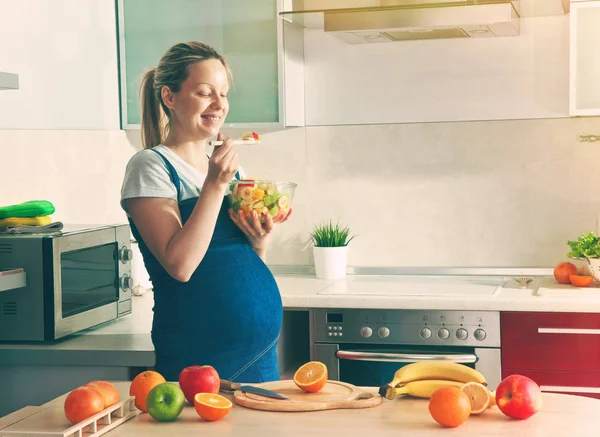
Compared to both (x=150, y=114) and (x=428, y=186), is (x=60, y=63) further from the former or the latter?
(x=428, y=186)

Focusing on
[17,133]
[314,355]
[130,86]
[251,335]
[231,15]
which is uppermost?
[231,15]

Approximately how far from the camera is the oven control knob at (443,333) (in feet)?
9.63

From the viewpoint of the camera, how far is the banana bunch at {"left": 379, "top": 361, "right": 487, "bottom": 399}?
1662 mm

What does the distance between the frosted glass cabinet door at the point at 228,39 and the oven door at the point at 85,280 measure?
81 centimetres

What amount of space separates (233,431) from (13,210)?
1.32 m

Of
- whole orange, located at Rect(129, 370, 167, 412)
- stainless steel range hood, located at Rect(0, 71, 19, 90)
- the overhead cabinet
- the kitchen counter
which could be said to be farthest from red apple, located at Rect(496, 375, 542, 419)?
the overhead cabinet

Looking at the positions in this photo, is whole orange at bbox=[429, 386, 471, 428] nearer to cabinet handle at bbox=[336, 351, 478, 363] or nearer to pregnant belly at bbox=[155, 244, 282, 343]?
pregnant belly at bbox=[155, 244, 282, 343]

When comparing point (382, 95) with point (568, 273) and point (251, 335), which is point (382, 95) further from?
point (251, 335)

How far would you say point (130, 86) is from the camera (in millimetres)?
3459

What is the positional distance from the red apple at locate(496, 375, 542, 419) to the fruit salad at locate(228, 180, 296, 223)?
79 cm

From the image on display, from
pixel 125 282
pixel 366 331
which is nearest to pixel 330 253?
pixel 366 331

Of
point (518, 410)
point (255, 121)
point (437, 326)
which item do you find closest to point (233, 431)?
point (518, 410)

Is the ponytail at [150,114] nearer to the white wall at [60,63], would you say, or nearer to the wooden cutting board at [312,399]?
the white wall at [60,63]

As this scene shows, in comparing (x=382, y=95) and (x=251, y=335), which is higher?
(x=382, y=95)
